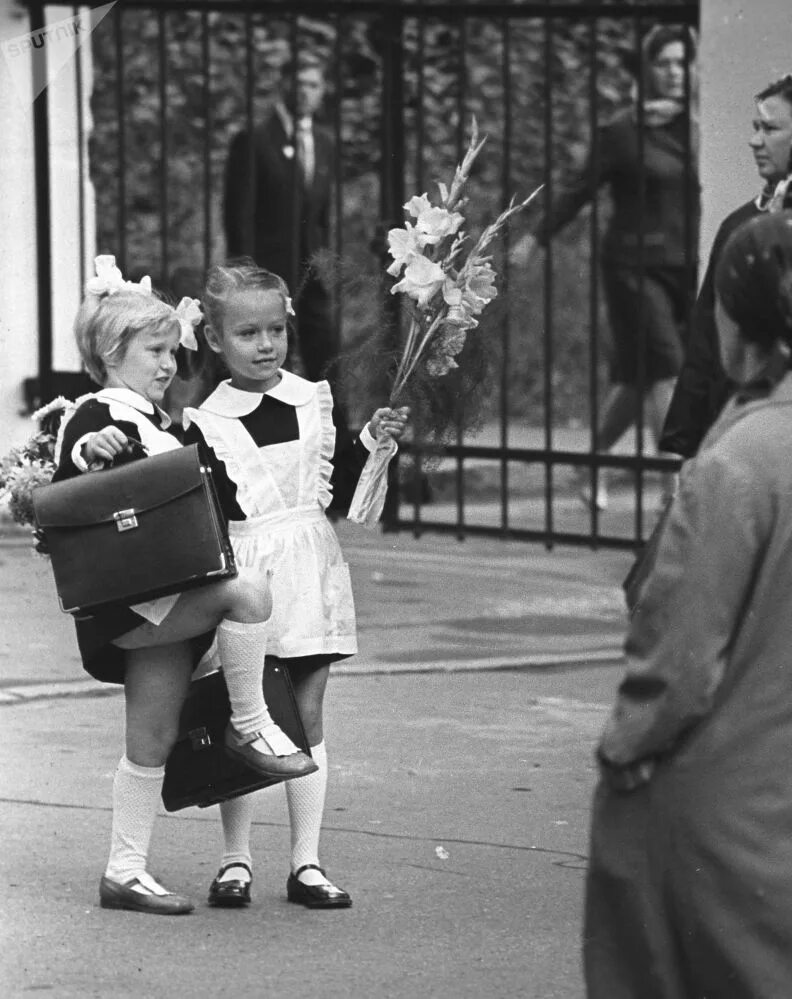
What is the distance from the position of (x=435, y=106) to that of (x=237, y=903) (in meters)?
11.3

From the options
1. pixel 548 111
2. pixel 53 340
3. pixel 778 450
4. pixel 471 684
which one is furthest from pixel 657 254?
pixel 778 450

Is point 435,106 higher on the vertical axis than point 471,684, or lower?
higher

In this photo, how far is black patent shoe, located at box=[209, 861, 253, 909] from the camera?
16.1ft

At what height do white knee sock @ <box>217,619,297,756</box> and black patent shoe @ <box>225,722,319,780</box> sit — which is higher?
white knee sock @ <box>217,619,297,756</box>

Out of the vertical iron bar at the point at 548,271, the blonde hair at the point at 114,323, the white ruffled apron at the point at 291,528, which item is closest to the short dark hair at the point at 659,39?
the vertical iron bar at the point at 548,271

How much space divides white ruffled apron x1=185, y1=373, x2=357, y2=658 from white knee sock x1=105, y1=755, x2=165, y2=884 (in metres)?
0.40

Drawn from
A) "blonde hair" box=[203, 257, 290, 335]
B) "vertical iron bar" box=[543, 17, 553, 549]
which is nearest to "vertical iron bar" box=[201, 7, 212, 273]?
"vertical iron bar" box=[543, 17, 553, 549]

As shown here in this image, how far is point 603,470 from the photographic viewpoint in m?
11.8

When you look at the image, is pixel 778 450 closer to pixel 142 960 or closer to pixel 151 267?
pixel 142 960

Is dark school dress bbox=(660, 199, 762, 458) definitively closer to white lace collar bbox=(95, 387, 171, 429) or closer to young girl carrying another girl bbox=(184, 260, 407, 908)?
young girl carrying another girl bbox=(184, 260, 407, 908)
